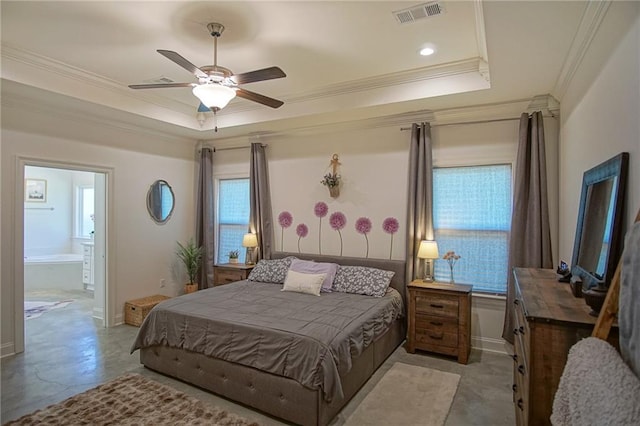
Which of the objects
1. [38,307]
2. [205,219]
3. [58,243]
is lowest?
[38,307]

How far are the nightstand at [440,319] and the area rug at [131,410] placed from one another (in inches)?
80.3

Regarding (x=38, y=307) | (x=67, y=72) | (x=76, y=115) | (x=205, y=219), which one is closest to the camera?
(x=67, y=72)

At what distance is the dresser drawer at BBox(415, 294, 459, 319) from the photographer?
369 centimetres

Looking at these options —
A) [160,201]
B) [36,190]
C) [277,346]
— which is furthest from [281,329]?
[36,190]

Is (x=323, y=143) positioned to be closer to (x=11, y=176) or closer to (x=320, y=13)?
(x=320, y=13)

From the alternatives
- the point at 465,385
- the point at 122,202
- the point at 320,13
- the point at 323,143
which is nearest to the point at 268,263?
the point at 323,143

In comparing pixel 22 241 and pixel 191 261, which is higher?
pixel 22 241

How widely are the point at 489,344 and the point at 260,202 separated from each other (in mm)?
3492

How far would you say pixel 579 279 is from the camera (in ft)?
6.34

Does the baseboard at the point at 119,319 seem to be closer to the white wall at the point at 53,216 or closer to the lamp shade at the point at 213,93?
the lamp shade at the point at 213,93

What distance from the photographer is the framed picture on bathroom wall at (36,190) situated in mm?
7731

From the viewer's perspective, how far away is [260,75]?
8.66ft

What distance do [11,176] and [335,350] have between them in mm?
3841

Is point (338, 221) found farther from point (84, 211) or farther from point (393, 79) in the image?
point (84, 211)
